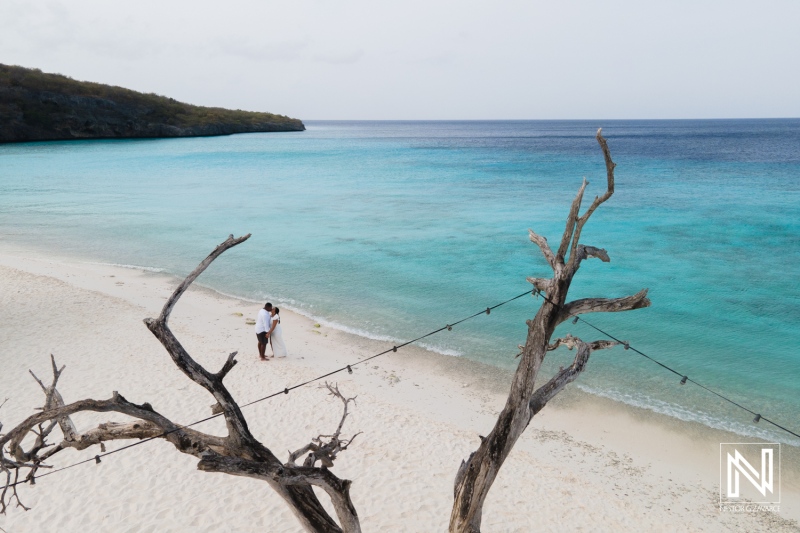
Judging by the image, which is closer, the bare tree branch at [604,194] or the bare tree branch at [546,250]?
the bare tree branch at [604,194]

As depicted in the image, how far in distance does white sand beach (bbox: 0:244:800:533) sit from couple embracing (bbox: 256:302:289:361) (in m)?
0.39

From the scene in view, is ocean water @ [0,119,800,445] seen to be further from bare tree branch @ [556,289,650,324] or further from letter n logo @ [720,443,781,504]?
bare tree branch @ [556,289,650,324]

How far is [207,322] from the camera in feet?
49.5

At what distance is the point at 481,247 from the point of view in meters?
24.6

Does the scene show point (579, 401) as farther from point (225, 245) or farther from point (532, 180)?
point (532, 180)

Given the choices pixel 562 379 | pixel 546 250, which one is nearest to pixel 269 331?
pixel 562 379

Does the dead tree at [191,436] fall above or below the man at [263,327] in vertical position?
above

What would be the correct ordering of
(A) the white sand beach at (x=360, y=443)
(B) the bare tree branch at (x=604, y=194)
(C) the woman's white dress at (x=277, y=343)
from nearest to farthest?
(B) the bare tree branch at (x=604, y=194)
(A) the white sand beach at (x=360, y=443)
(C) the woman's white dress at (x=277, y=343)

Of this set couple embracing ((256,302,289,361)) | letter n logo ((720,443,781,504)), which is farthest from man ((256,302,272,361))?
letter n logo ((720,443,781,504))

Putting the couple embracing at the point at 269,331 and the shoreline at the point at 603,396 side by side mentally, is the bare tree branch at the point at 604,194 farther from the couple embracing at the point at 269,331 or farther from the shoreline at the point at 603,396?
the couple embracing at the point at 269,331

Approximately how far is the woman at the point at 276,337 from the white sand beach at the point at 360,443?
396mm

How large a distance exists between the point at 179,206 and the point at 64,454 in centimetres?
2799

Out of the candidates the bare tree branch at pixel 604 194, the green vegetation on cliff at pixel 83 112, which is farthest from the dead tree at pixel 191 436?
the green vegetation on cliff at pixel 83 112

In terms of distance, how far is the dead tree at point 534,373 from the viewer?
434 cm
